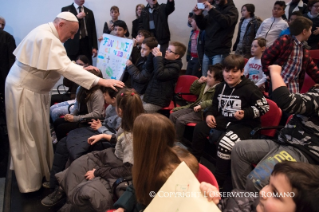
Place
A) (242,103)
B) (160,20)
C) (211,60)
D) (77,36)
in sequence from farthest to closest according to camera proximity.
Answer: (160,20) → (77,36) → (211,60) → (242,103)

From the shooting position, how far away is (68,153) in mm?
2596

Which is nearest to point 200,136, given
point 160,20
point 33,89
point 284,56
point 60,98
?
point 284,56

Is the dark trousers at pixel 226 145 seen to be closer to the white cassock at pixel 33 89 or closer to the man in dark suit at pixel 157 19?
the white cassock at pixel 33 89

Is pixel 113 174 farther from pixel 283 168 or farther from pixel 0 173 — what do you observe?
pixel 0 173

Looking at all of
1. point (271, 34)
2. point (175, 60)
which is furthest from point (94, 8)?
point (271, 34)

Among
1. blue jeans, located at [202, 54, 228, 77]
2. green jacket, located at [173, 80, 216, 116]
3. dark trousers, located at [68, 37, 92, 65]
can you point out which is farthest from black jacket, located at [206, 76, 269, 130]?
dark trousers, located at [68, 37, 92, 65]

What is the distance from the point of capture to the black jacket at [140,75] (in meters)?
3.83

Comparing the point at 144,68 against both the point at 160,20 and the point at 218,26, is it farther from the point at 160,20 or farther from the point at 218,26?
the point at 160,20

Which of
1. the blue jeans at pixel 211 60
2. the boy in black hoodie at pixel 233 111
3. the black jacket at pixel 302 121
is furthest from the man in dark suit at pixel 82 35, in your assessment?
the black jacket at pixel 302 121

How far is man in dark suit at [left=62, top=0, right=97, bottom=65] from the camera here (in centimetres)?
542

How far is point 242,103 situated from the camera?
2.61 m

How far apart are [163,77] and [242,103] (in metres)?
1.26

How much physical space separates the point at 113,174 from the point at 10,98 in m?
1.33

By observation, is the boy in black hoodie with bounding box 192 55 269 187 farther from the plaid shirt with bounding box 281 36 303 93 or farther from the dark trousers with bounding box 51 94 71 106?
the dark trousers with bounding box 51 94 71 106
